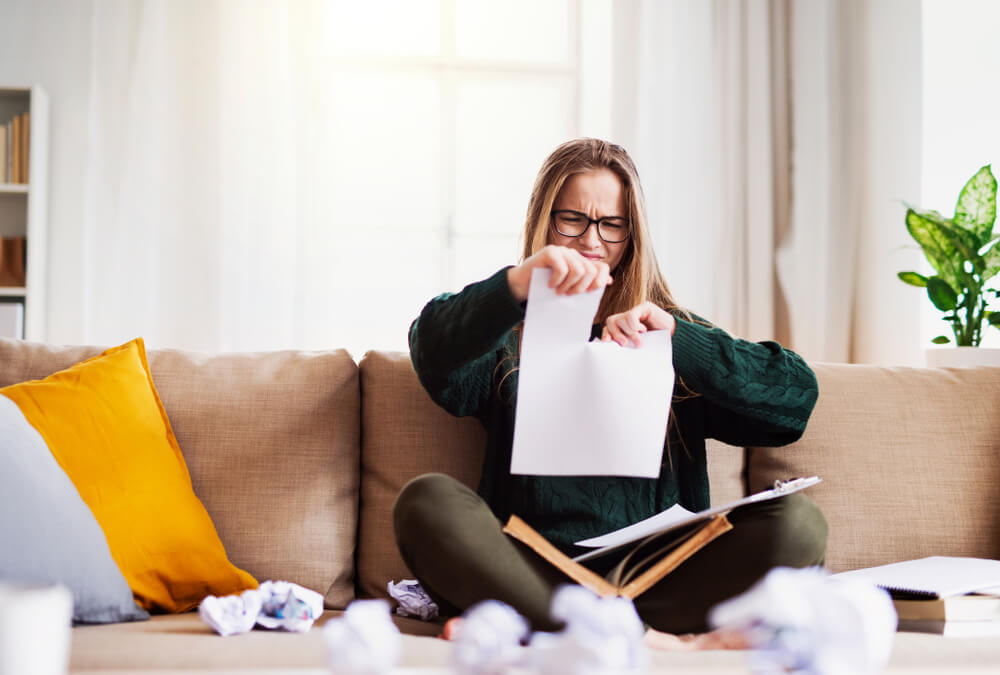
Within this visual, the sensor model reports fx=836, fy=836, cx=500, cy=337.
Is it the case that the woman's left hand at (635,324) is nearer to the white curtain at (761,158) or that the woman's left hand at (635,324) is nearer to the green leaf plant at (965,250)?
the green leaf plant at (965,250)

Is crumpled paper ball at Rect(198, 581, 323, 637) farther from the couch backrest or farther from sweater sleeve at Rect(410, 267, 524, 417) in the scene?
sweater sleeve at Rect(410, 267, 524, 417)

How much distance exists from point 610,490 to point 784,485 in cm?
26

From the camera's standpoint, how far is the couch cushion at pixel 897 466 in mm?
1306

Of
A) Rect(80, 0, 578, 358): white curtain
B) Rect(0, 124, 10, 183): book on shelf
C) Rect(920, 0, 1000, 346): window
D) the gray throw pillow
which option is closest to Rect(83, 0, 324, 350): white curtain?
Rect(80, 0, 578, 358): white curtain

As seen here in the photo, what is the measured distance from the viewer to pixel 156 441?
1179mm

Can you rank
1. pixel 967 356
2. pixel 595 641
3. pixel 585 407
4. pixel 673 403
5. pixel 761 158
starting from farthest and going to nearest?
pixel 761 158, pixel 967 356, pixel 673 403, pixel 585 407, pixel 595 641

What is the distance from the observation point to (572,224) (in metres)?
1.31

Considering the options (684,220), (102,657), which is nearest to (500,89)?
(684,220)

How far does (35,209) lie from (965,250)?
2.73m

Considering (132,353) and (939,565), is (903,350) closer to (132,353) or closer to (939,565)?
(939,565)

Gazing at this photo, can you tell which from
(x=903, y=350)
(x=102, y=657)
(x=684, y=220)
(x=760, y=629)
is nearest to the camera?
(x=760, y=629)

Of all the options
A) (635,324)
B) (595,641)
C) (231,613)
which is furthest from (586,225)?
(595,641)

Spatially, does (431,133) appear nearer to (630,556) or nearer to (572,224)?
(572,224)

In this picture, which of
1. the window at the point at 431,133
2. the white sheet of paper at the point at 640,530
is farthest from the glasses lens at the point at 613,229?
the window at the point at 431,133
